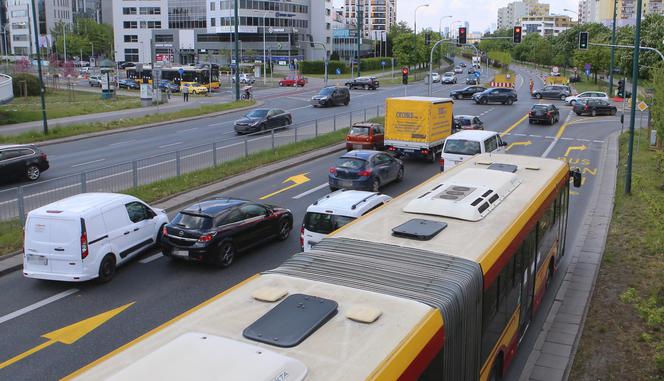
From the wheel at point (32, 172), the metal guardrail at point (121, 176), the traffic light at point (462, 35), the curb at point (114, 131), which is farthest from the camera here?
the traffic light at point (462, 35)

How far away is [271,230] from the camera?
1623 cm

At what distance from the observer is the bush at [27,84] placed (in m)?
67.4

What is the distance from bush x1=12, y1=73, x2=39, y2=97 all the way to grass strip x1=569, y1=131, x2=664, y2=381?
212 feet

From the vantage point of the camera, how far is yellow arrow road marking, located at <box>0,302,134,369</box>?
33.9ft

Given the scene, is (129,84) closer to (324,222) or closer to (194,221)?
(194,221)

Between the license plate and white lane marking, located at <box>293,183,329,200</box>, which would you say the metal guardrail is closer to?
the license plate

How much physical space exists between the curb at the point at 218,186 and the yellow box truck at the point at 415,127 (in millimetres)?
3538

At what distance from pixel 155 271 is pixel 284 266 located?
27.1 feet

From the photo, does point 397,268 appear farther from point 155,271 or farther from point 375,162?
point 375,162

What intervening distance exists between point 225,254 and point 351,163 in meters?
8.74

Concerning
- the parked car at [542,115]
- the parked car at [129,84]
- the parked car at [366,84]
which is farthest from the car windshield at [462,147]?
the parked car at [129,84]

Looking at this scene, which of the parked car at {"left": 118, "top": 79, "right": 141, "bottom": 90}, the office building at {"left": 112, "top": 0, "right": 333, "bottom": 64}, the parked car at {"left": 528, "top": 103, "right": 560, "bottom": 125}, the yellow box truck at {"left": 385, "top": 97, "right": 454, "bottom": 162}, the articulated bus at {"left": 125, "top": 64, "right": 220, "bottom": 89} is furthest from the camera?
the office building at {"left": 112, "top": 0, "right": 333, "bottom": 64}

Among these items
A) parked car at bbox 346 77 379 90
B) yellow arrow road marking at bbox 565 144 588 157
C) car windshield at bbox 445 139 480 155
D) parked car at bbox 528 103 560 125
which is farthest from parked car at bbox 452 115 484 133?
parked car at bbox 346 77 379 90

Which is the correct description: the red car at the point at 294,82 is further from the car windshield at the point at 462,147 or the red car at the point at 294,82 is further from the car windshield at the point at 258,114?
the car windshield at the point at 462,147
